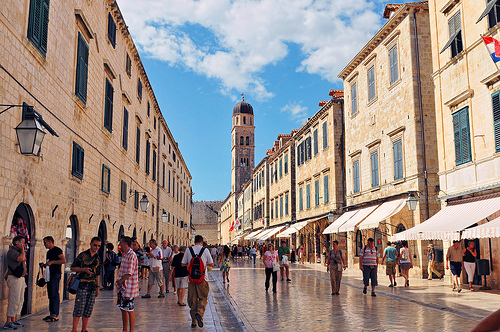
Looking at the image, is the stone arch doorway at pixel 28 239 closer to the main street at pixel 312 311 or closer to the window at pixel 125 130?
the main street at pixel 312 311

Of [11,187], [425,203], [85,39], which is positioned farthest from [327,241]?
[11,187]

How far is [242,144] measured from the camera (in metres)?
89.1

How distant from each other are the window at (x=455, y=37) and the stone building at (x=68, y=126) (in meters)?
11.7

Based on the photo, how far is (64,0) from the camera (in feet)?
38.7

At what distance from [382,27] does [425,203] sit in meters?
8.57

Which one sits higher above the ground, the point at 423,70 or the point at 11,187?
the point at 423,70

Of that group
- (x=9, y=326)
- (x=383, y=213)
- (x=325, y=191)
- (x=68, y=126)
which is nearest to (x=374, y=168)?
(x=383, y=213)

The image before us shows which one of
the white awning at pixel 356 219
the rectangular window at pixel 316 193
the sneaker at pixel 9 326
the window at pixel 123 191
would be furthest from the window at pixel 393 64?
the sneaker at pixel 9 326

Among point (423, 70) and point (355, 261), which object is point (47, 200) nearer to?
point (423, 70)

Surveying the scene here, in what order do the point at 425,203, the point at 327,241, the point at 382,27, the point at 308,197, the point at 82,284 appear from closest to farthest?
the point at 82,284
the point at 425,203
the point at 382,27
the point at 327,241
the point at 308,197

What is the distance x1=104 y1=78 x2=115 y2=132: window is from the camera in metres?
16.4

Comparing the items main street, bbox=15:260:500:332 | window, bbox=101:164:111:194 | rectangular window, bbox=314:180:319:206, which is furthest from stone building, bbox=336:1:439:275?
window, bbox=101:164:111:194

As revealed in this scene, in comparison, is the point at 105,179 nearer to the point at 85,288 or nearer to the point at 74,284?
the point at 74,284

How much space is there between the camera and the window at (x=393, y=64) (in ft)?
70.3
